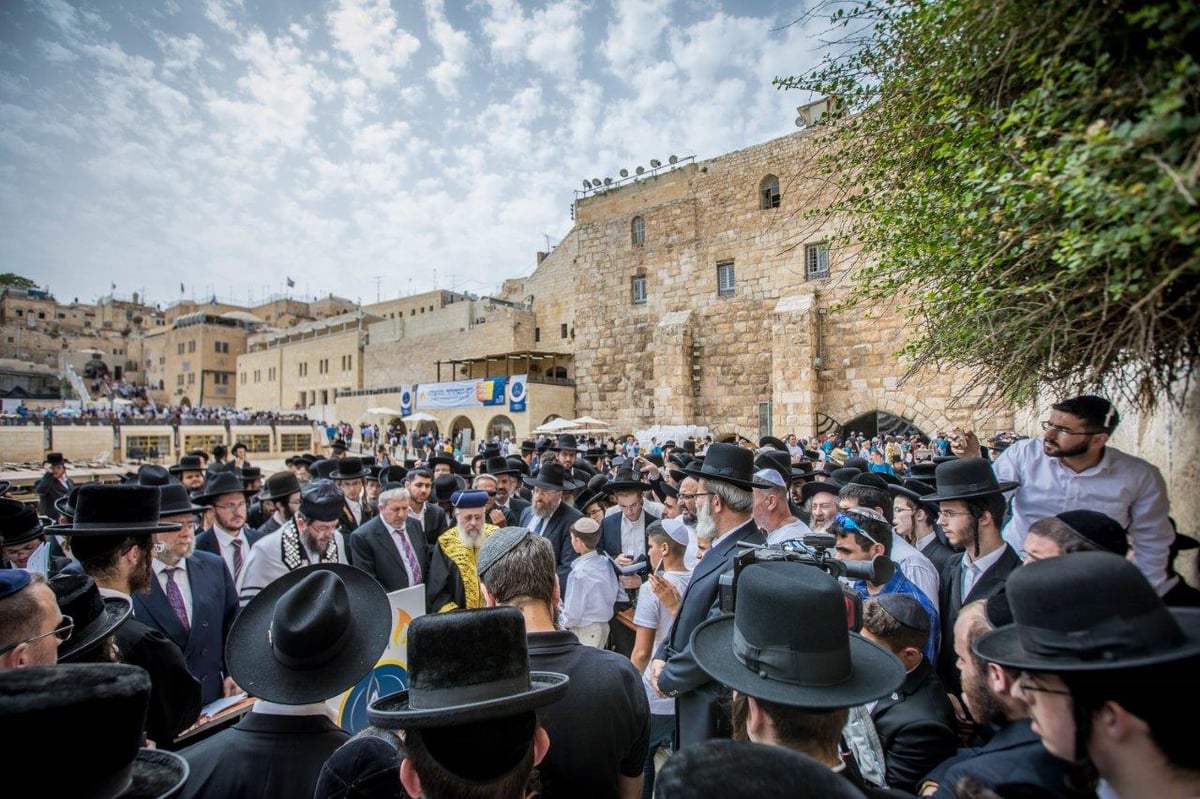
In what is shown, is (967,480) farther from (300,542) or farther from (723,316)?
(723,316)

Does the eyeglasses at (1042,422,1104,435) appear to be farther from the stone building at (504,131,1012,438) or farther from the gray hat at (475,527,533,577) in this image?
the stone building at (504,131,1012,438)

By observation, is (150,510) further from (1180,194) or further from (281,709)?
(1180,194)

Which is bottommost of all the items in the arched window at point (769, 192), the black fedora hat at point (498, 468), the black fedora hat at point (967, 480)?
the black fedora hat at point (498, 468)

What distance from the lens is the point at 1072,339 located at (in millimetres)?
2289

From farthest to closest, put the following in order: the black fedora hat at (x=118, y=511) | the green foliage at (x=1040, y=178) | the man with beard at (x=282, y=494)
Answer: the man with beard at (x=282, y=494)
the black fedora hat at (x=118, y=511)
the green foliage at (x=1040, y=178)

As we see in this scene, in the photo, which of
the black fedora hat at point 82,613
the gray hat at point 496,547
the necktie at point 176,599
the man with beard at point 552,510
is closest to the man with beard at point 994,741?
the gray hat at point 496,547

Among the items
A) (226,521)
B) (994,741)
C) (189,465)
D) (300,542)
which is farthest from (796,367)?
(994,741)

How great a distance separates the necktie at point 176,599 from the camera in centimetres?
346

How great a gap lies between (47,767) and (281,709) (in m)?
0.87

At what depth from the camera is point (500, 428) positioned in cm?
2759

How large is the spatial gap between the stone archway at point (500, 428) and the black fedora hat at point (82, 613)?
79.9ft

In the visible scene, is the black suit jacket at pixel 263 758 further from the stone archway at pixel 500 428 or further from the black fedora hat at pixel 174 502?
the stone archway at pixel 500 428

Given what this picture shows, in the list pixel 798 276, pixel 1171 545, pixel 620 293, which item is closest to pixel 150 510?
pixel 1171 545

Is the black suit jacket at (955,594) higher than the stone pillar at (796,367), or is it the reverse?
the stone pillar at (796,367)
